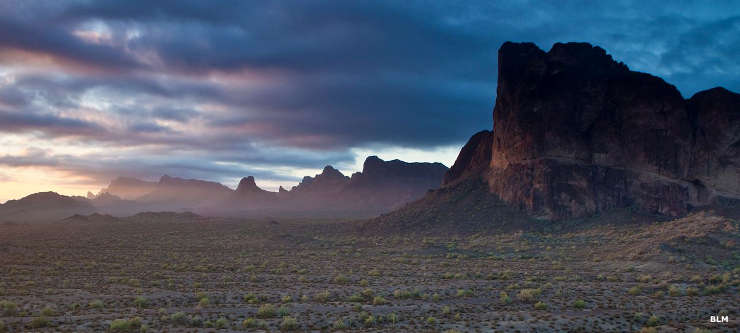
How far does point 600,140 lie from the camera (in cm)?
5597

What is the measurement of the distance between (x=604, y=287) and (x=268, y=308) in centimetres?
1721

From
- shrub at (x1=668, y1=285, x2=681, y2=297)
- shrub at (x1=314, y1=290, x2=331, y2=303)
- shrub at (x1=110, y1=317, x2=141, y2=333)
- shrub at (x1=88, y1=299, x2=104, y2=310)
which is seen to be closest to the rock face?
shrub at (x1=668, y1=285, x2=681, y2=297)

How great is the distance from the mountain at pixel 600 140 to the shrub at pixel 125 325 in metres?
Result: 48.7

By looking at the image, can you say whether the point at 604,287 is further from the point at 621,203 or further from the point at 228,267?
the point at 621,203

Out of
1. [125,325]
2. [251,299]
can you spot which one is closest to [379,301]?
[251,299]

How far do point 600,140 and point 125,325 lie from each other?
182ft

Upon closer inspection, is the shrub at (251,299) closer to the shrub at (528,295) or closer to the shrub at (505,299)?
the shrub at (505,299)

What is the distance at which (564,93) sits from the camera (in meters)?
58.2

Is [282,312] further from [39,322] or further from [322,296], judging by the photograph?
[39,322]

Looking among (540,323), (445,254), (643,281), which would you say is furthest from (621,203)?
(540,323)

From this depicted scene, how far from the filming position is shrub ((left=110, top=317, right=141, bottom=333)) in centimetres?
1508

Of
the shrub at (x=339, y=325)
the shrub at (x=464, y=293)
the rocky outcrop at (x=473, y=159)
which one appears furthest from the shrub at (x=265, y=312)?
the rocky outcrop at (x=473, y=159)

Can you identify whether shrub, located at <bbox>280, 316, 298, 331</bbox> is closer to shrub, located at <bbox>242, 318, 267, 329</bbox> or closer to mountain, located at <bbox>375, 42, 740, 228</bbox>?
shrub, located at <bbox>242, 318, 267, 329</bbox>

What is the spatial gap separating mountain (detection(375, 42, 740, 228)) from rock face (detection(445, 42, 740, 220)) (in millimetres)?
111
